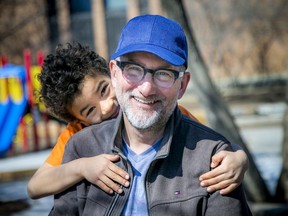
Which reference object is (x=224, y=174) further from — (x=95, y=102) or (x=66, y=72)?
(x=66, y=72)

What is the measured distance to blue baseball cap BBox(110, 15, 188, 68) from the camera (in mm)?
2301

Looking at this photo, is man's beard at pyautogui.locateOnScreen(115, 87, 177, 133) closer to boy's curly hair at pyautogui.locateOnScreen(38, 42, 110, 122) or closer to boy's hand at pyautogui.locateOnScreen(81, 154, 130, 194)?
boy's hand at pyautogui.locateOnScreen(81, 154, 130, 194)

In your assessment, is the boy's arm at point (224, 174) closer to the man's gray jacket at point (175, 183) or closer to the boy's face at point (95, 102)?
the man's gray jacket at point (175, 183)

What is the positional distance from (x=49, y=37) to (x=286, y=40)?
6315 millimetres

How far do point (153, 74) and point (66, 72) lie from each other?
0.83 meters

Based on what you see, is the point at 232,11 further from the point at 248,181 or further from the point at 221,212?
the point at 221,212

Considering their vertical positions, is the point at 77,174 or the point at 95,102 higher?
the point at 95,102

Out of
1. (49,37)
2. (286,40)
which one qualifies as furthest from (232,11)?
(49,37)

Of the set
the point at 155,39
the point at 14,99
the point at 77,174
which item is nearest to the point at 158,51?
the point at 155,39

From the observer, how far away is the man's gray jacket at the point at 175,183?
2.29 m

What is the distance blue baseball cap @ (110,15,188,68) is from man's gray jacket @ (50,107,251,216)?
0.26 m

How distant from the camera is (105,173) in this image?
241cm

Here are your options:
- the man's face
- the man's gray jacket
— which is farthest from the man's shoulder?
the man's face

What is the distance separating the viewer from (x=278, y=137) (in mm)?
11117
